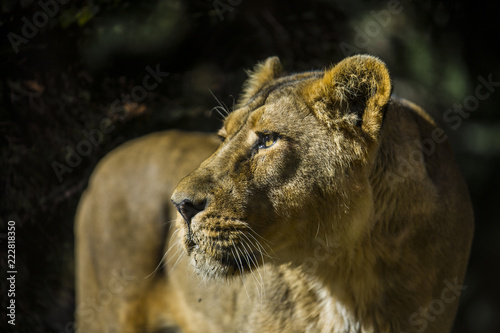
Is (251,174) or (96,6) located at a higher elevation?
(96,6)

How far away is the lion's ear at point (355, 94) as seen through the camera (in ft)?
7.52

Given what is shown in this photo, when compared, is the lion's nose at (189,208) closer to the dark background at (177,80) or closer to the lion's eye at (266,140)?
the lion's eye at (266,140)

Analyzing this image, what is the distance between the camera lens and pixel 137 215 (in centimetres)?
366

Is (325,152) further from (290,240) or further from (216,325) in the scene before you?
(216,325)

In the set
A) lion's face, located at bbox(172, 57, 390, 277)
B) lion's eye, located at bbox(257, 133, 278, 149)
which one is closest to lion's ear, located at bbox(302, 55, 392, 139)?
lion's face, located at bbox(172, 57, 390, 277)

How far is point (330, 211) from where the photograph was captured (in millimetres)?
2396

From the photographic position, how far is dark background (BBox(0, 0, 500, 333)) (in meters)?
4.15

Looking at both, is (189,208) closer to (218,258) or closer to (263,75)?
(218,258)

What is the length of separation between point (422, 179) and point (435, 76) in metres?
2.21

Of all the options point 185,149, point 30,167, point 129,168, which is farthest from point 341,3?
point 30,167

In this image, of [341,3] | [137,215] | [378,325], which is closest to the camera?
[378,325]

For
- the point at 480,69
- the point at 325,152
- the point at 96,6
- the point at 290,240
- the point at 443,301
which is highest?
the point at 96,6

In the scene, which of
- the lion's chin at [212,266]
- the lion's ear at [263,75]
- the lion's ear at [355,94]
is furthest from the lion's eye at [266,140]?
the lion's ear at [263,75]

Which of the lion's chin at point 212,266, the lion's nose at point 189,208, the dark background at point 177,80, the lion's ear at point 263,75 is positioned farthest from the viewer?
the dark background at point 177,80
